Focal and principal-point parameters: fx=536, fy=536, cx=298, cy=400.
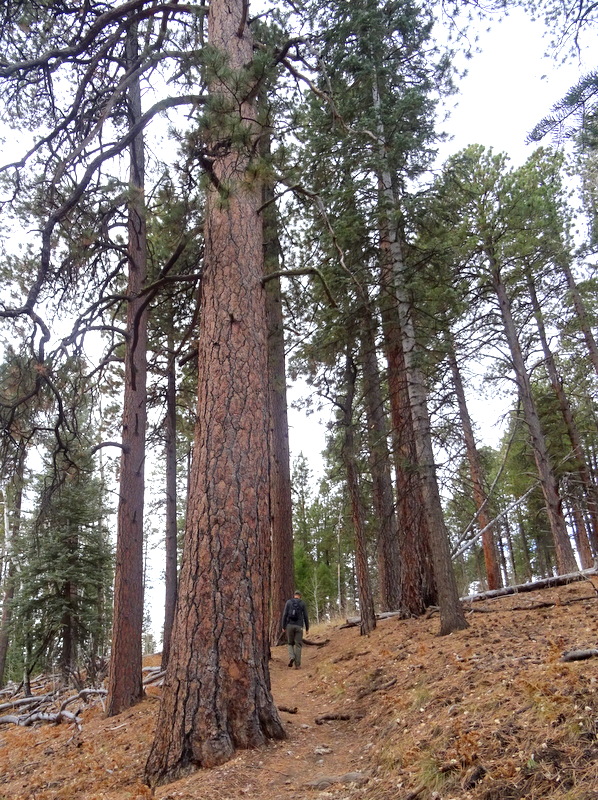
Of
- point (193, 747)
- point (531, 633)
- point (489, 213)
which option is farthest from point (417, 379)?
point (489, 213)

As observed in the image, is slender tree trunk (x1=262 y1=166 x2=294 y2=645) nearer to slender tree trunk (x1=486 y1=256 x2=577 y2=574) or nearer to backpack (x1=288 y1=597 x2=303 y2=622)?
backpack (x1=288 y1=597 x2=303 y2=622)

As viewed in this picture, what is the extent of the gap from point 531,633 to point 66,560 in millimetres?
14601

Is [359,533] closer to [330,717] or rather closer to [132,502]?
[132,502]

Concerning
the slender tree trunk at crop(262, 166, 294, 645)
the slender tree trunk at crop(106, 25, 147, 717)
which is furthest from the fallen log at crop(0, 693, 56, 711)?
the slender tree trunk at crop(106, 25, 147, 717)

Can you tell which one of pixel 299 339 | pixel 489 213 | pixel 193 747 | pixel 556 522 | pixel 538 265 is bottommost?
pixel 193 747

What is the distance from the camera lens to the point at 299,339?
11.8 metres

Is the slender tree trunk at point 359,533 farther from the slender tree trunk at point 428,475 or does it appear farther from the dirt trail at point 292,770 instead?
the dirt trail at point 292,770

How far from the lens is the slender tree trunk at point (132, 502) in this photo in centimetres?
855

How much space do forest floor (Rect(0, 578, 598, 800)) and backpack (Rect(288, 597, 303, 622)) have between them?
5.97 ft

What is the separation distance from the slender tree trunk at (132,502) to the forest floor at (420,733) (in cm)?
64

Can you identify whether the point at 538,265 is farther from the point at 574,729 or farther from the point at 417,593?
the point at 574,729

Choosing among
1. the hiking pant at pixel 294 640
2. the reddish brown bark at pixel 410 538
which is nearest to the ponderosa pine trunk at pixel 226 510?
the reddish brown bark at pixel 410 538

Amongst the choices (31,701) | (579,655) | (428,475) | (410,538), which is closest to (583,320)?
(410,538)

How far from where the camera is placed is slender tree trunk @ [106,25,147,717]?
28.1ft
